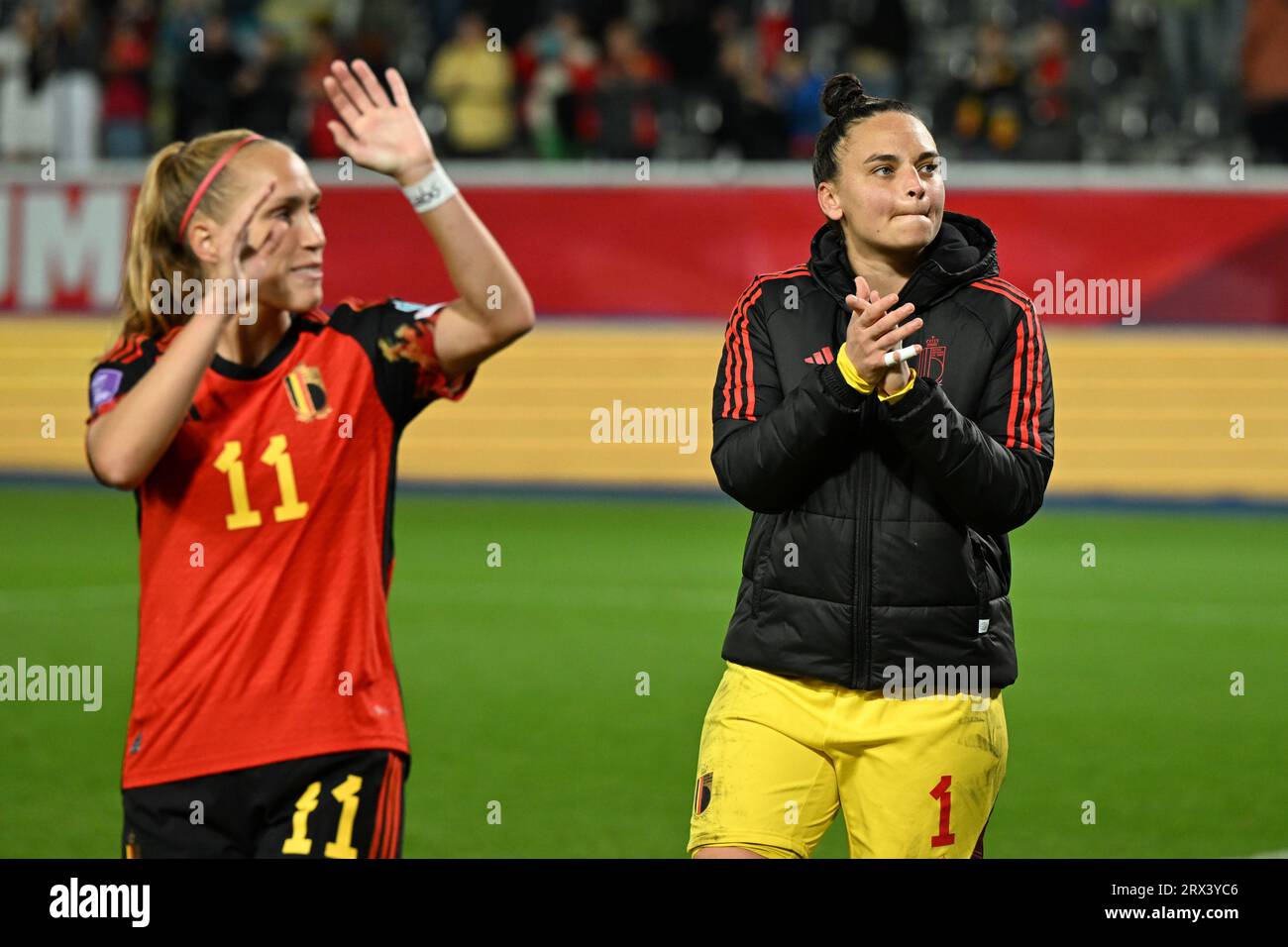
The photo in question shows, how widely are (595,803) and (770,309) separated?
3.38 meters

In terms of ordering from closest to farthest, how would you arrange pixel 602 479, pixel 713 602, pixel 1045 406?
pixel 1045 406, pixel 713 602, pixel 602 479

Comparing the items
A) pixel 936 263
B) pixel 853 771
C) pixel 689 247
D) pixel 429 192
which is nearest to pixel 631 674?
pixel 853 771

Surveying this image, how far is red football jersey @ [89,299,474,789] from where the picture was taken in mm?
3914

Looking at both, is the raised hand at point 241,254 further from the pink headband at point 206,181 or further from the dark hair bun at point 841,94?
the dark hair bun at point 841,94

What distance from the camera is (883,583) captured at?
14.0 ft

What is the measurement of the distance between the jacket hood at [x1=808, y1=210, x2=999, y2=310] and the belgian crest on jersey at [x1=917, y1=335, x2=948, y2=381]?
0.08 meters

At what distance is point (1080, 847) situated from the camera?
265 inches

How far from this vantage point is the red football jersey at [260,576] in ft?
12.8

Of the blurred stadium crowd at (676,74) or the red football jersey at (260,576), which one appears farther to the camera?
the blurred stadium crowd at (676,74)

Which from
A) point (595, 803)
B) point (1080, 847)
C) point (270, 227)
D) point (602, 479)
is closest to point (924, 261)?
point (270, 227)

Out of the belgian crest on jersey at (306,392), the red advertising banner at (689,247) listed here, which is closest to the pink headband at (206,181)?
the belgian crest on jersey at (306,392)

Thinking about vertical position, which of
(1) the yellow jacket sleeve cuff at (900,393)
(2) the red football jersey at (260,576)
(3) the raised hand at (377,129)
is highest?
(3) the raised hand at (377,129)

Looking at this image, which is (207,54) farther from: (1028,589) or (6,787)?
(6,787)

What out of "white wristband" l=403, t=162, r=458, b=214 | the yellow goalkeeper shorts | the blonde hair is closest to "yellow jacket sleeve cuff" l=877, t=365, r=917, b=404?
the yellow goalkeeper shorts
